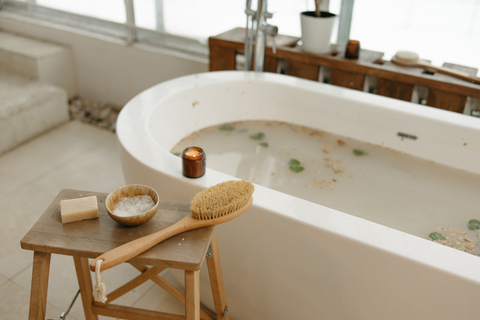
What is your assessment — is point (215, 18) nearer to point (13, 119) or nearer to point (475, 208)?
point (13, 119)

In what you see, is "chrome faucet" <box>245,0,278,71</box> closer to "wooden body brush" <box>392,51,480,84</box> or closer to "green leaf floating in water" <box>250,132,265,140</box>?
"green leaf floating in water" <box>250,132,265,140</box>

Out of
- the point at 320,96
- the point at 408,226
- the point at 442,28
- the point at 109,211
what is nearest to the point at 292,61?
the point at 320,96

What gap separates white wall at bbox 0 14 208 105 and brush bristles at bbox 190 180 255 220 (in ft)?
5.45

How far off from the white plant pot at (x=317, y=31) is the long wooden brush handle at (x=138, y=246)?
4.44 ft

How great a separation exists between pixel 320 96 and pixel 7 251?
1.52 m

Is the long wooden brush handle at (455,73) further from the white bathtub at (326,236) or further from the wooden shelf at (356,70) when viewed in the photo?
the white bathtub at (326,236)

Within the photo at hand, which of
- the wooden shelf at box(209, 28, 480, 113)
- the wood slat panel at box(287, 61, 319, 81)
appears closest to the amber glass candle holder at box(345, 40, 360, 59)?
the wooden shelf at box(209, 28, 480, 113)

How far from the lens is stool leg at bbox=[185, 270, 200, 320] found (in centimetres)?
89

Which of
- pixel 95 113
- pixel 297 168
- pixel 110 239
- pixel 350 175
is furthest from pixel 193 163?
pixel 95 113

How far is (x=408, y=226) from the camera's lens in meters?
1.45

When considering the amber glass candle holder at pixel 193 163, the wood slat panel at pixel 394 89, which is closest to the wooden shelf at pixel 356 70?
the wood slat panel at pixel 394 89

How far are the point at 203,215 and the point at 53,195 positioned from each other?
1472 mm

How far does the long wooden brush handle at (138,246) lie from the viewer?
2.73 ft

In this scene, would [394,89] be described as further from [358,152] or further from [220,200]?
[220,200]
